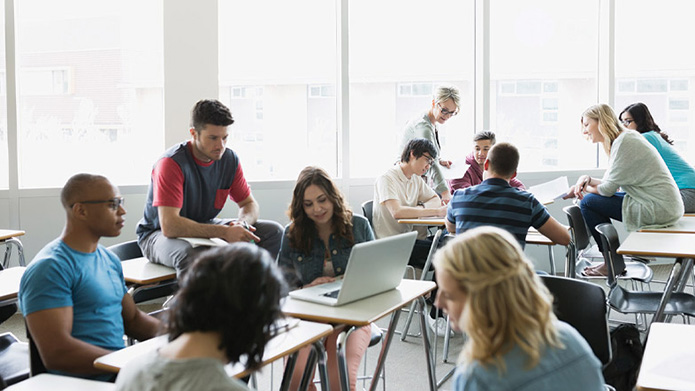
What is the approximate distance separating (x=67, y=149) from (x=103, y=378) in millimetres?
3672

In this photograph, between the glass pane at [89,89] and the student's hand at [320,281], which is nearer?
the student's hand at [320,281]

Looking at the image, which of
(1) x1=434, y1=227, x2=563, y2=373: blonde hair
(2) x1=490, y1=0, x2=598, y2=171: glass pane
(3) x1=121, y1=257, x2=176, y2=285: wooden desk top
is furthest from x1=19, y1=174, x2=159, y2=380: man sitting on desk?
(2) x1=490, y1=0, x2=598, y2=171: glass pane

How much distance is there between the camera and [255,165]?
5.88m

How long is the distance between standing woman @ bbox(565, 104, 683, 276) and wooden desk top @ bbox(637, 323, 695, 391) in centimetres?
252

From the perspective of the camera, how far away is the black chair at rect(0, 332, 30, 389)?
2.36 m

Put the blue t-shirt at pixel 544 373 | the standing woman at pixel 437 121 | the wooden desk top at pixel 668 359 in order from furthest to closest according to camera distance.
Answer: the standing woman at pixel 437 121
the wooden desk top at pixel 668 359
the blue t-shirt at pixel 544 373

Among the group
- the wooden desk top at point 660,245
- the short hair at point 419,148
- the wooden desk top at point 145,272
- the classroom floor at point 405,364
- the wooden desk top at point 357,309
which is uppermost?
the short hair at point 419,148

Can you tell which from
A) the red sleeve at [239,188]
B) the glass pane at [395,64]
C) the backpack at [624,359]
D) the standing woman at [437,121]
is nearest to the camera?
the backpack at [624,359]

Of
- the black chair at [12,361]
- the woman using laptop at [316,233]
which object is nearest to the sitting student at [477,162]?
the woman using laptop at [316,233]

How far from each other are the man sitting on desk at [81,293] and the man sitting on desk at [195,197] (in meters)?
0.99

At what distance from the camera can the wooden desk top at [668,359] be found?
1714 millimetres

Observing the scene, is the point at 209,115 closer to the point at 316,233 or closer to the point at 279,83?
the point at 316,233

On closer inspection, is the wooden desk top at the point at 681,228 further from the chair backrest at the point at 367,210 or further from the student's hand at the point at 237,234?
the student's hand at the point at 237,234

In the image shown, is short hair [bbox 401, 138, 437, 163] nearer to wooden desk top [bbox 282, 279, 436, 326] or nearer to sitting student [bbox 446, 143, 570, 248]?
sitting student [bbox 446, 143, 570, 248]
